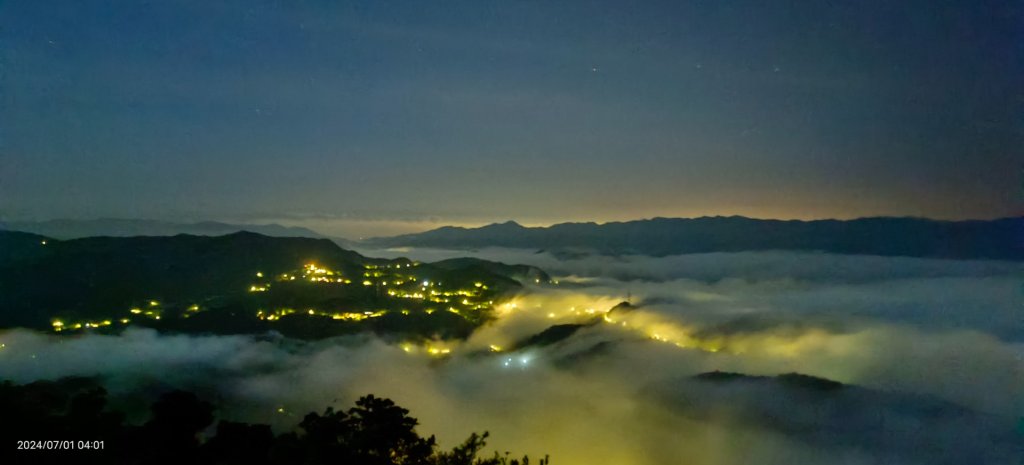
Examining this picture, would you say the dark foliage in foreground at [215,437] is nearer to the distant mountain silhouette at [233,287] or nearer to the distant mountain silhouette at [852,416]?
the distant mountain silhouette at [852,416]

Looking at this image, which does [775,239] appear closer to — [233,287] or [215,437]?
[233,287]

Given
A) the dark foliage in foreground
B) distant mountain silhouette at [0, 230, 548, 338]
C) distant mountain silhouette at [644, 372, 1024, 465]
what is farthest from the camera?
distant mountain silhouette at [0, 230, 548, 338]

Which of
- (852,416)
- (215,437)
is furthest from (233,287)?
(852,416)

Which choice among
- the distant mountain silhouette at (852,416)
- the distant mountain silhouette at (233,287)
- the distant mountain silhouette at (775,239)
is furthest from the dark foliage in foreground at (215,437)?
the distant mountain silhouette at (775,239)

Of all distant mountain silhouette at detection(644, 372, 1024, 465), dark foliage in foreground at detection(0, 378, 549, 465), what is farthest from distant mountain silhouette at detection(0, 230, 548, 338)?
dark foliage in foreground at detection(0, 378, 549, 465)

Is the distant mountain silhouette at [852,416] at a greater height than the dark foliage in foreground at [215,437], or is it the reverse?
the dark foliage in foreground at [215,437]

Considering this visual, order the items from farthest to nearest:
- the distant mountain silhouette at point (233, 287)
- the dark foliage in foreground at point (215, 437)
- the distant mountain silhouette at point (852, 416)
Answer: the distant mountain silhouette at point (233, 287), the distant mountain silhouette at point (852, 416), the dark foliage in foreground at point (215, 437)

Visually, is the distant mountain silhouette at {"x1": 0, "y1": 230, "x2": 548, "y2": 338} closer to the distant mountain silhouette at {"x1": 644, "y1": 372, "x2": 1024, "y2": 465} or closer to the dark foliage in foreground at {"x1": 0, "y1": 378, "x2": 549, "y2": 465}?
the distant mountain silhouette at {"x1": 644, "y1": 372, "x2": 1024, "y2": 465}
